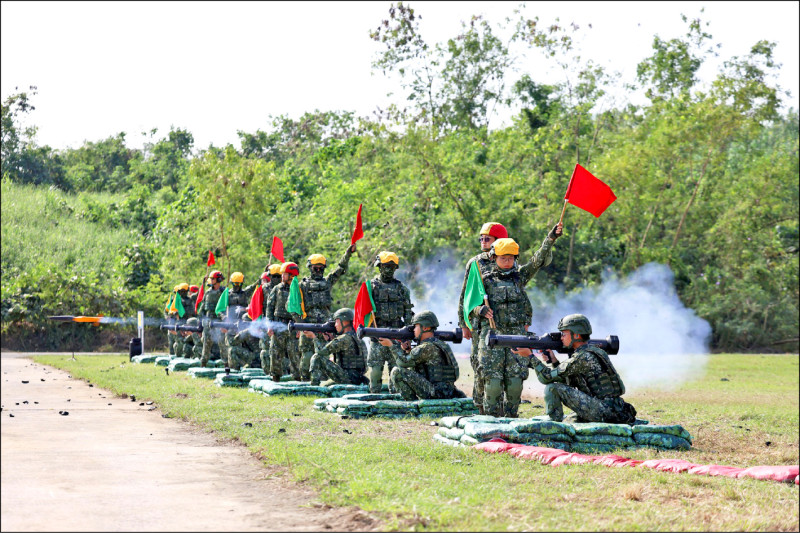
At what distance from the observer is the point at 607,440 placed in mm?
10234

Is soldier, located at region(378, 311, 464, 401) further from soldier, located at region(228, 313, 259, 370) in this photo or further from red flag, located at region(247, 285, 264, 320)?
soldier, located at region(228, 313, 259, 370)

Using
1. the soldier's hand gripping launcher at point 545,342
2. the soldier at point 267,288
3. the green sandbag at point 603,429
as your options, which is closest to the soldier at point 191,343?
the soldier at point 267,288

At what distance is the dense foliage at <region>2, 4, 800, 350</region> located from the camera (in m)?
35.8

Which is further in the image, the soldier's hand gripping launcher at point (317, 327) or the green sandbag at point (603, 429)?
the soldier's hand gripping launcher at point (317, 327)

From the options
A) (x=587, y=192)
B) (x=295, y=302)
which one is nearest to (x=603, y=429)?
(x=587, y=192)

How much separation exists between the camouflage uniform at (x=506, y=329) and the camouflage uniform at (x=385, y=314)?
10.8 feet

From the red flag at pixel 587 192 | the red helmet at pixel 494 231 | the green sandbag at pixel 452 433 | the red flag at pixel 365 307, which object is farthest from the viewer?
the red flag at pixel 365 307

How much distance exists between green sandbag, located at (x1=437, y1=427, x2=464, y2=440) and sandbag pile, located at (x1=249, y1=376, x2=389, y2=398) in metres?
4.77

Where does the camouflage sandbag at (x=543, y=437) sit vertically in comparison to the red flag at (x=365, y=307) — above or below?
below

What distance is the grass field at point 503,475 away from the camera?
681cm

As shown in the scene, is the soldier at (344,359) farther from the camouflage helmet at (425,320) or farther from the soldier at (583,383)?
the soldier at (583,383)

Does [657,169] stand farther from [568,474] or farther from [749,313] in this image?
[568,474]

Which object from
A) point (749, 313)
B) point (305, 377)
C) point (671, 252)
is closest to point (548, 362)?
point (305, 377)

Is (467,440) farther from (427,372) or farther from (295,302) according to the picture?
(295,302)
